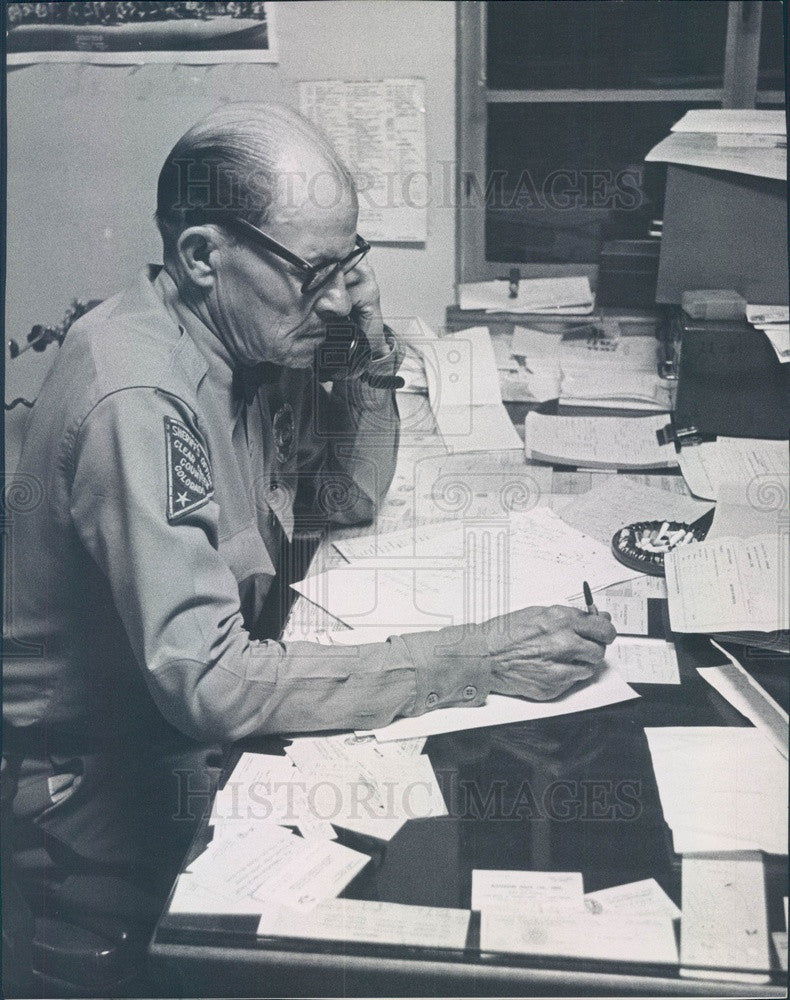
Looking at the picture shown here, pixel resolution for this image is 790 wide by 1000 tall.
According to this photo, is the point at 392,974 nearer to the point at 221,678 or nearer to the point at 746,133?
the point at 221,678

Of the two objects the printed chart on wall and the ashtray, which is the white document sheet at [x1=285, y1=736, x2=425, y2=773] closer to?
the ashtray

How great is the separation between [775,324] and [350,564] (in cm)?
93

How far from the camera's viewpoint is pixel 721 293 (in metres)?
1.84

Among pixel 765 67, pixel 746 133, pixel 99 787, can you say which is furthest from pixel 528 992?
pixel 765 67

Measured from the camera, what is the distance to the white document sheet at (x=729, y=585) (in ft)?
3.85

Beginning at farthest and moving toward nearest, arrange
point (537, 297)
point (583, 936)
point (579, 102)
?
point (579, 102) → point (537, 297) → point (583, 936)

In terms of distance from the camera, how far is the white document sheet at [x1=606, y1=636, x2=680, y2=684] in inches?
45.0

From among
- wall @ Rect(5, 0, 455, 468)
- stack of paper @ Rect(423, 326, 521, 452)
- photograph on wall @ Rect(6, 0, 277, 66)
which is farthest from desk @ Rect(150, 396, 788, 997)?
photograph on wall @ Rect(6, 0, 277, 66)

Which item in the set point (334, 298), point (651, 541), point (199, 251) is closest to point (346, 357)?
point (334, 298)

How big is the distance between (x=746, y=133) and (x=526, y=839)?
1.52 meters

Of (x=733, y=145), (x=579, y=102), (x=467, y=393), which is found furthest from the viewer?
(x=579, y=102)

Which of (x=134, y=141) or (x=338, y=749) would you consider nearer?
(x=338, y=749)

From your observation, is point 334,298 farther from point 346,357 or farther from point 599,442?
point 599,442

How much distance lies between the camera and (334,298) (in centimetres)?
130
